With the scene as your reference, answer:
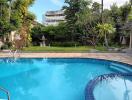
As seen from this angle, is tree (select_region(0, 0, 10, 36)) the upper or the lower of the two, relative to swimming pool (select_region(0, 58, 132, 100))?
upper

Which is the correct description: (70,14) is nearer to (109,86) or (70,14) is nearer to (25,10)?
(25,10)

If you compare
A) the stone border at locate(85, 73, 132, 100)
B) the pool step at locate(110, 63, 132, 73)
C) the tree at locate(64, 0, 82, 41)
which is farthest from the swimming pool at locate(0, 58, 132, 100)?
the tree at locate(64, 0, 82, 41)

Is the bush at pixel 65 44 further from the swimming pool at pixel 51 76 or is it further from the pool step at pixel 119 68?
the pool step at pixel 119 68

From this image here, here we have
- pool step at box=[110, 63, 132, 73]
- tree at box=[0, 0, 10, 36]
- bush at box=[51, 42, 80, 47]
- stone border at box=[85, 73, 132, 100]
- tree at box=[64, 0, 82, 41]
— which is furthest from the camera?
tree at box=[64, 0, 82, 41]

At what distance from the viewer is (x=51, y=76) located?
13.6 m

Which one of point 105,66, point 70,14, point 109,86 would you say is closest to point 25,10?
point 70,14

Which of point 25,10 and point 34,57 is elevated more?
point 25,10

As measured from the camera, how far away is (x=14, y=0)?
2780cm

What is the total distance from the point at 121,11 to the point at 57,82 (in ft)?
80.4

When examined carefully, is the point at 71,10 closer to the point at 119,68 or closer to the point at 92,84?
the point at 119,68

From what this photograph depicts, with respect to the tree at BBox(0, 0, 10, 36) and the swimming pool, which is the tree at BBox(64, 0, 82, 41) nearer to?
the tree at BBox(0, 0, 10, 36)

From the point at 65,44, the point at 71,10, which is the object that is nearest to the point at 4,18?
the point at 65,44

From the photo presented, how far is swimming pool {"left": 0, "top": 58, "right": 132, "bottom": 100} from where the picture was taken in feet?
32.7

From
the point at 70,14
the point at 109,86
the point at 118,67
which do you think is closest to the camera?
the point at 109,86
